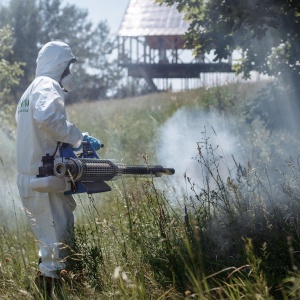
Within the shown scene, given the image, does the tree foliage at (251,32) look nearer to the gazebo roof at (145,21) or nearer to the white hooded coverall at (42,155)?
the white hooded coverall at (42,155)

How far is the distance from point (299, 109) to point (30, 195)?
12.7ft

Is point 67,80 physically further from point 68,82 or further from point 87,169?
point 87,169

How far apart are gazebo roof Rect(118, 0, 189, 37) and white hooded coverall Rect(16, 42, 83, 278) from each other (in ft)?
62.8

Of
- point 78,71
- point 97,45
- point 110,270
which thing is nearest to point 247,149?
point 110,270

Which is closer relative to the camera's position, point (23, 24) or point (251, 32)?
point (251, 32)

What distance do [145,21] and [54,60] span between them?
2014 centimetres

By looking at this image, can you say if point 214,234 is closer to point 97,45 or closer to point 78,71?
point 78,71

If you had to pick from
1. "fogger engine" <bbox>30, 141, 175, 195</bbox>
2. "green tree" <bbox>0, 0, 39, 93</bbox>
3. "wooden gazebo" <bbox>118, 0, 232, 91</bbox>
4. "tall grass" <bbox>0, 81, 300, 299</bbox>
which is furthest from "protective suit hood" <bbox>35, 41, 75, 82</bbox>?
"green tree" <bbox>0, 0, 39, 93</bbox>

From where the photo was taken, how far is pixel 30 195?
242 inches

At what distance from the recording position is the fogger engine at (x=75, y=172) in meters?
5.80

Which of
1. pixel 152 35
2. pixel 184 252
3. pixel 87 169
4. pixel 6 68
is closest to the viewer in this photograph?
pixel 184 252

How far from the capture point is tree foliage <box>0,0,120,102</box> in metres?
43.0

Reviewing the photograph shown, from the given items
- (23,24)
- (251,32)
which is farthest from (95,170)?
(23,24)

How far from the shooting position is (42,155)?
20.1 ft
